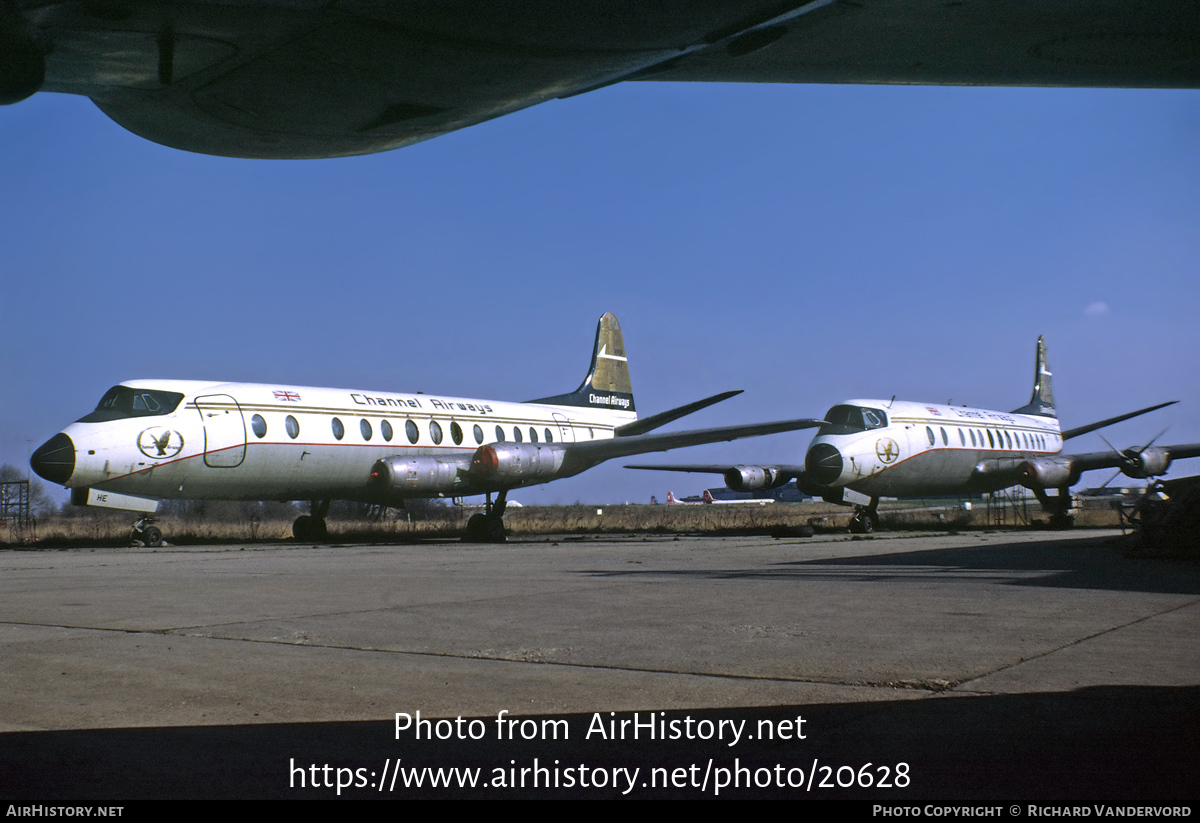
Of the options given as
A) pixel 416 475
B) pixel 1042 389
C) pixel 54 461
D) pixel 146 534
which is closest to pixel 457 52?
pixel 54 461

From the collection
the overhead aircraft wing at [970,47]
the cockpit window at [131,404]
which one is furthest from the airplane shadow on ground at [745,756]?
the cockpit window at [131,404]

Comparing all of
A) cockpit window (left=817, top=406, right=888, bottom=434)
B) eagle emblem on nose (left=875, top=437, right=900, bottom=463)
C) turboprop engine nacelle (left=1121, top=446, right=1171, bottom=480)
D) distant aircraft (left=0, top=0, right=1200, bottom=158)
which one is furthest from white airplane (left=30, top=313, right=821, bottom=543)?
distant aircraft (left=0, top=0, right=1200, bottom=158)

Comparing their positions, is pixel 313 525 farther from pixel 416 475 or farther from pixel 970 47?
pixel 970 47

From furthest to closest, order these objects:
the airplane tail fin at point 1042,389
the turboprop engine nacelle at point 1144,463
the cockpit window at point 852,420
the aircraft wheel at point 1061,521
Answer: the airplane tail fin at point 1042,389, the aircraft wheel at point 1061,521, the turboprop engine nacelle at point 1144,463, the cockpit window at point 852,420

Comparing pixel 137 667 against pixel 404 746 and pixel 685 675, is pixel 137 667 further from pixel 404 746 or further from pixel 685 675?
pixel 685 675

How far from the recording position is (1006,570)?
9.66 m

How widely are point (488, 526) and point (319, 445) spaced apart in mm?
4225

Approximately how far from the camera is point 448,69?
7.88 ft

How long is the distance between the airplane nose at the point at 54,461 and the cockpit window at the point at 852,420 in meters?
15.3

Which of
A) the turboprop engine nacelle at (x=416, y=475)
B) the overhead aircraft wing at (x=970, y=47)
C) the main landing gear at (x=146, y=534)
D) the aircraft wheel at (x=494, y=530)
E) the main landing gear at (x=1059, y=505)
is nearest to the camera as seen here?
the overhead aircraft wing at (x=970, y=47)

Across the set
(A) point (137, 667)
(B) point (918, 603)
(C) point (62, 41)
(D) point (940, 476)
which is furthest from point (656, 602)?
(D) point (940, 476)

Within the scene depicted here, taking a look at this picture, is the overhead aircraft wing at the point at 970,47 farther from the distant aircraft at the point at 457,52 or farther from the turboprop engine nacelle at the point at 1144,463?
the turboprop engine nacelle at the point at 1144,463

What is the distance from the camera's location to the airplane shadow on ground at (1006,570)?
27.1 feet

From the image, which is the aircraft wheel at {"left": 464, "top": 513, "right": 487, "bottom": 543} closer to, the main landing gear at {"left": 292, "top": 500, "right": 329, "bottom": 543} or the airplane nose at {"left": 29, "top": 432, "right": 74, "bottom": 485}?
the main landing gear at {"left": 292, "top": 500, "right": 329, "bottom": 543}
